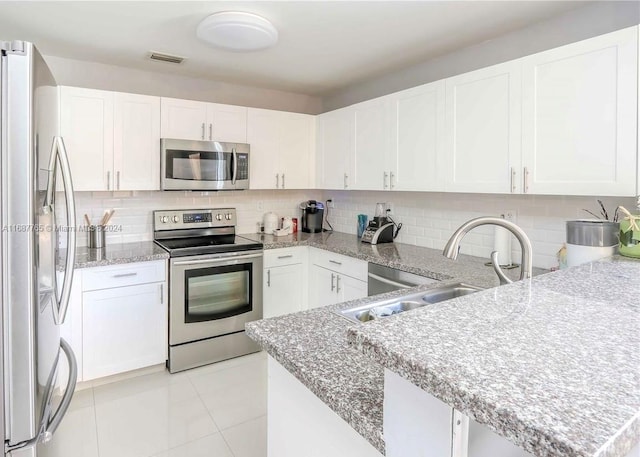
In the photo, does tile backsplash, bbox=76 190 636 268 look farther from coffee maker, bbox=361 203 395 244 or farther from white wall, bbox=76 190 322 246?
coffee maker, bbox=361 203 395 244

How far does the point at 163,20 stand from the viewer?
2.38m

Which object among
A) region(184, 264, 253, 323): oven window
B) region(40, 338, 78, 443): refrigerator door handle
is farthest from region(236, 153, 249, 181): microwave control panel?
region(40, 338, 78, 443): refrigerator door handle

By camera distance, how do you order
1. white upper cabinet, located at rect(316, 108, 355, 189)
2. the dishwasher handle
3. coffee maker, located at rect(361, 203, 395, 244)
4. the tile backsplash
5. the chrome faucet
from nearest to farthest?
1. the chrome faucet
2. the tile backsplash
3. the dishwasher handle
4. coffee maker, located at rect(361, 203, 395, 244)
5. white upper cabinet, located at rect(316, 108, 355, 189)

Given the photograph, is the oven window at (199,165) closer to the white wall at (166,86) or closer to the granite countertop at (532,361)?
the white wall at (166,86)

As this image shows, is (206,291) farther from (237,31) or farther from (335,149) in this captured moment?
(237,31)

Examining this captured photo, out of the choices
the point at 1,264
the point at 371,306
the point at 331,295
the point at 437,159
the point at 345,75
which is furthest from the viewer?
the point at 345,75

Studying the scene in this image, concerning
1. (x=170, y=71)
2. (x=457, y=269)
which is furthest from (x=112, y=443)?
(x=170, y=71)

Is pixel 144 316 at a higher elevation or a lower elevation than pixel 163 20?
lower

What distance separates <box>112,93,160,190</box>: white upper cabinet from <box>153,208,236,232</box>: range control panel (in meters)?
0.35

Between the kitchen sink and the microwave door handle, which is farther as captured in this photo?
the microwave door handle

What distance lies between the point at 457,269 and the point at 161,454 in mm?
1983

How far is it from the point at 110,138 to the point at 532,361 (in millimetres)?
3136

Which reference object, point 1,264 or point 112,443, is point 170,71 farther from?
point 112,443

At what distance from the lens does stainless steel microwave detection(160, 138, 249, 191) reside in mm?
3105
